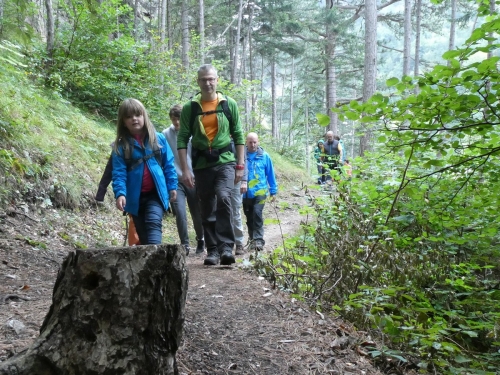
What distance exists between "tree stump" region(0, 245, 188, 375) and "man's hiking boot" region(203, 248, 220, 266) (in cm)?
314

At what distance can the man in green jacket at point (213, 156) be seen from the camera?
4773 millimetres

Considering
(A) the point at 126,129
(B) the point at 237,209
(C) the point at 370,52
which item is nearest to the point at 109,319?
(A) the point at 126,129

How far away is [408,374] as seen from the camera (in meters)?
3.10

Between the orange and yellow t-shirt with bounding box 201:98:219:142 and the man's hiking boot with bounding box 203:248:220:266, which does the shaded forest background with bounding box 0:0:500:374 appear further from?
the orange and yellow t-shirt with bounding box 201:98:219:142

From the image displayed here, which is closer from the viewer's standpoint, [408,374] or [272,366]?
[272,366]

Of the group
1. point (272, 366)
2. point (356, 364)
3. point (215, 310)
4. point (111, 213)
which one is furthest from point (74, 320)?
point (111, 213)

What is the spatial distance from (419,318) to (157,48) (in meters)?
12.3

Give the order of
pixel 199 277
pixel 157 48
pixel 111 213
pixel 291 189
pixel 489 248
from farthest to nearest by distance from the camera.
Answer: pixel 291 189 → pixel 157 48 → pixel 111 213 → pixel 489 248 → pixel 199 277

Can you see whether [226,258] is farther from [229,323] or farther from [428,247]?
[428,247]

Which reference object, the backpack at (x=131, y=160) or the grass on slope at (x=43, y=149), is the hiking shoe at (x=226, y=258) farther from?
the grass on slope at (x=43, y=149)

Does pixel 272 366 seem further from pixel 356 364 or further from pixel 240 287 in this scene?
pixel 240 287

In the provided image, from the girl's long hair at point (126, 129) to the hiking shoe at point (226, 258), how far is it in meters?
1.60

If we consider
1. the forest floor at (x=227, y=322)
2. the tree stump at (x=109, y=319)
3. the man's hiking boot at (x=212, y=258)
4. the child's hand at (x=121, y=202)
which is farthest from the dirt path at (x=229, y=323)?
the child's hand at (x=121, y=202)

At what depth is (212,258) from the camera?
514cm
